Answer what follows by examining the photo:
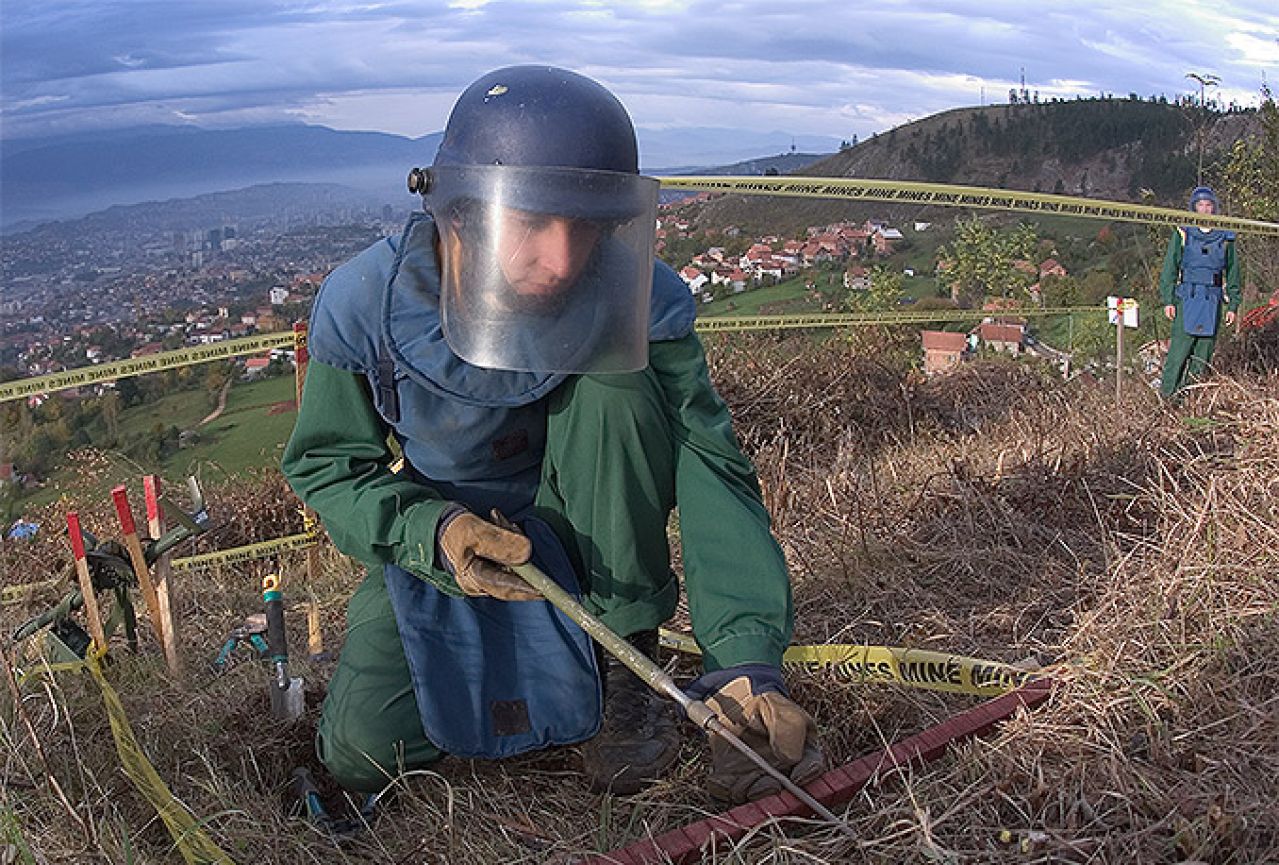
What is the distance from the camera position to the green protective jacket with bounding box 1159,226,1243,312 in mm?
7379

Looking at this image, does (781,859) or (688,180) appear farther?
(688,180)

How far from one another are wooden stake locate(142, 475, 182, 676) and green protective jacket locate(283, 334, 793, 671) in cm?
54

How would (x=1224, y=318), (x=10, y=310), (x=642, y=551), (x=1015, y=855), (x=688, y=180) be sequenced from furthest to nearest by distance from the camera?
(x=1224, y=318), (x=10, y=310), (x=688, y=180), (x=642, y=551), (x=1015, y=855)

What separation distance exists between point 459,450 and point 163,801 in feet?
2.58

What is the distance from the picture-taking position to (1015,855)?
1740 mm

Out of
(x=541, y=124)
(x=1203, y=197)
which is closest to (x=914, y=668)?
(x=541, y=124)

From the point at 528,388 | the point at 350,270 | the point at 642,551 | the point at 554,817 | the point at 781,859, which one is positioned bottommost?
the point at 554,817

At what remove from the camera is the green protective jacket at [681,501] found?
7.00ft

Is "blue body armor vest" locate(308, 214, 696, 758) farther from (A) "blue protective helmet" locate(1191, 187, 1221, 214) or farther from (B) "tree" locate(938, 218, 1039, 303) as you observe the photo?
(B) "tree" locate(938, 218, 1039, 303)

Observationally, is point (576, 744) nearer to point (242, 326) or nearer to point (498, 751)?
point (498, 751)

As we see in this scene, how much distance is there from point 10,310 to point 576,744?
18.0ft

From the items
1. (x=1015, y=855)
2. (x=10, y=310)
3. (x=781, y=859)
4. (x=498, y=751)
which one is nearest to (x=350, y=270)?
(x=498, y=751)

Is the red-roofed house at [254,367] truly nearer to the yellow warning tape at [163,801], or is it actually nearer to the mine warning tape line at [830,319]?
the mine warning tape line at [830,319]

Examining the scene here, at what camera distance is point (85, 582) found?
2.51 metres
